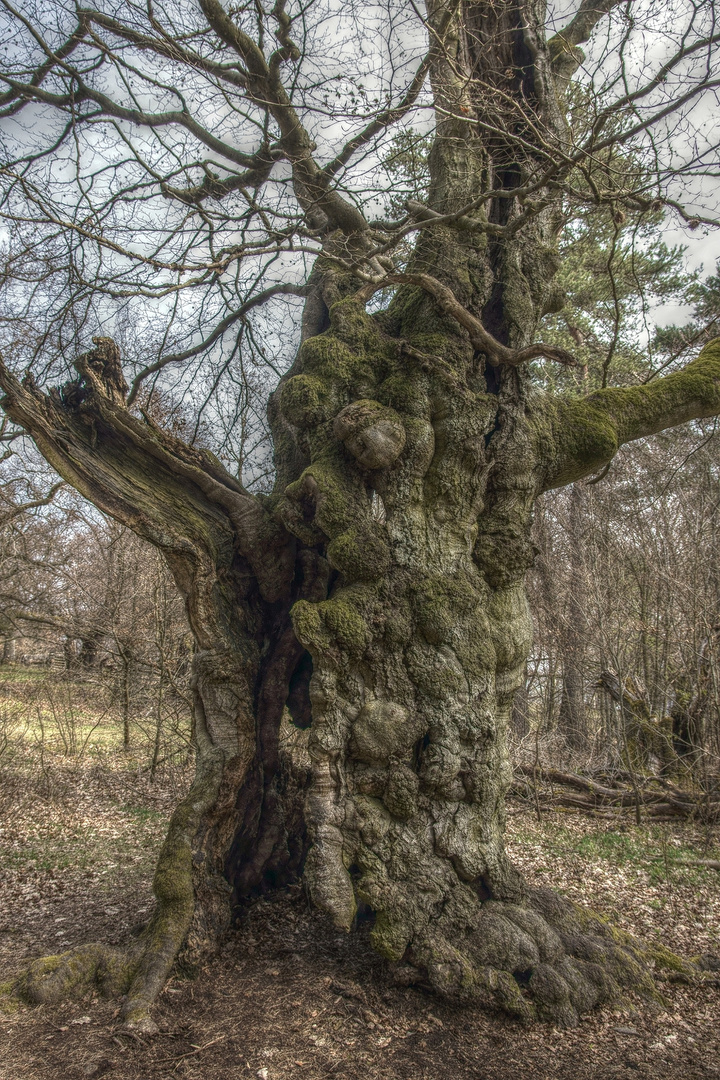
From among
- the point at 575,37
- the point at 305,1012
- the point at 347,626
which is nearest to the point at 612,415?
the point at 347,626

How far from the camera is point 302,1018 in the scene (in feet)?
10.9

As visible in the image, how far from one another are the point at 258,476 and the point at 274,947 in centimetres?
409

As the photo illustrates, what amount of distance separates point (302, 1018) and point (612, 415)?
4595 millimetres

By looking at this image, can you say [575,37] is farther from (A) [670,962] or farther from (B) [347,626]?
(A) [670,962]

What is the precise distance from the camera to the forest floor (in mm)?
3000

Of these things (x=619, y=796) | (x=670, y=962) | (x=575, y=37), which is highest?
(x=575, y=37)

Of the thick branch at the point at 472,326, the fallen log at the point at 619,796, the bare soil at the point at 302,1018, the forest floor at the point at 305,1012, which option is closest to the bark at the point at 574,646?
the fallen log at the point at 619,796

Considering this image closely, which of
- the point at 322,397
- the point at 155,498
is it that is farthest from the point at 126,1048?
the point at 322,397

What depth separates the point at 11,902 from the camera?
5062 millimetres

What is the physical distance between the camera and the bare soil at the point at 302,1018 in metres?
2.99

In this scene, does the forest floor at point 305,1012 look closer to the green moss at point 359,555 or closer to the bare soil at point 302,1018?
the bare soil at point 302,1018

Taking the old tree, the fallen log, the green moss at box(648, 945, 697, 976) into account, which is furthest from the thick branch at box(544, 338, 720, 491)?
the fallen log

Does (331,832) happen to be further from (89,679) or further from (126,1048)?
(89,679)

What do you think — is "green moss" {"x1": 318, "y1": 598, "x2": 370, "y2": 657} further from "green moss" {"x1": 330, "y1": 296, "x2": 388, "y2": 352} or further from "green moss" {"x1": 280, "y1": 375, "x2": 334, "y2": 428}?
"green moss" {"x1": 330, "y1": 296, "x2": 388, "y2": 352}
